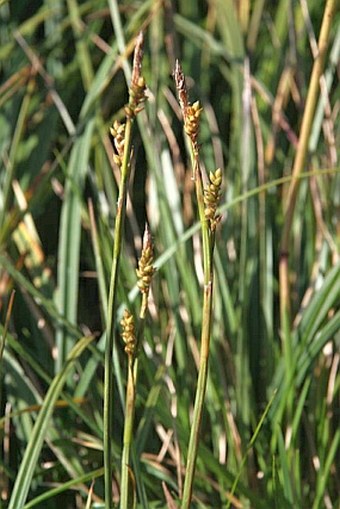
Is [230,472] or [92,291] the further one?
[92,291]

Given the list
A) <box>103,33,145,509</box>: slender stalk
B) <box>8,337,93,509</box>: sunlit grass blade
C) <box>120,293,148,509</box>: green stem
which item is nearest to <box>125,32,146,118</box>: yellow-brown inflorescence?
<box>103,33,145,509</box>: slender stalk

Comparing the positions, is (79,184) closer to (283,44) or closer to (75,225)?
(75,225)

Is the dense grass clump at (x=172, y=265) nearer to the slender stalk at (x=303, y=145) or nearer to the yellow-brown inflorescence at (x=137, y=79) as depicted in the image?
the slender stalk at (x=303, y=145)

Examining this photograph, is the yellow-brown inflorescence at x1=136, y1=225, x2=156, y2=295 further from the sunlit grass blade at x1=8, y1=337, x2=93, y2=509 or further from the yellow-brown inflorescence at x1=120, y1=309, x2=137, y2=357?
the sunlit grass blade at x1=8, y1=337, x2=93, y2=509

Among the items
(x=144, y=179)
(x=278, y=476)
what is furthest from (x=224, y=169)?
(x=278, y=476)

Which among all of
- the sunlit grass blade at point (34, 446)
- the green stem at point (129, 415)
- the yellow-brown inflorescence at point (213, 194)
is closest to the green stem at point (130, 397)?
the green stem at point (129, 415)

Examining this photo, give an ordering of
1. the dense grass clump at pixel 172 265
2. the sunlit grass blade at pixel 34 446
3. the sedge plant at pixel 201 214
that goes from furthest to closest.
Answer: the dense grass clump at pixel 172 265, the sunlit grass blade at pixel 34 446, the sedge plant at pixel 201 214
